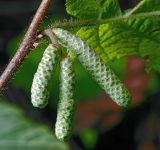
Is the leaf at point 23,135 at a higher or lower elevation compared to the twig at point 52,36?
lower

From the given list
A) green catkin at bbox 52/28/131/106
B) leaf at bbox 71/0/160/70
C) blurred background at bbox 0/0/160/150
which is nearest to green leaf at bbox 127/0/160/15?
leaf at bbox 71/0/160/70

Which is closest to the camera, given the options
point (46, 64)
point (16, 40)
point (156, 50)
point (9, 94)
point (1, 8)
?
point (46, 64)

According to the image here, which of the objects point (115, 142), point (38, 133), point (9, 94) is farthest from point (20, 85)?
point (38, 133)

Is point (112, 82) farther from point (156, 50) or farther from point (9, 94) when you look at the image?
point (9, 94)

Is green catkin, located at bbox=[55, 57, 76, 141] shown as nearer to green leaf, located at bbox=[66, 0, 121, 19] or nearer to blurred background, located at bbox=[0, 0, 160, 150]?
green leaf, located at bbox=[66, 0, 121, 19]

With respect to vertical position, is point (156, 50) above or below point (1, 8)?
above

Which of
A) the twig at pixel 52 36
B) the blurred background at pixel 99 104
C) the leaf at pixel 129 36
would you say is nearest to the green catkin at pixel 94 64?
the twig at pixel 52 36

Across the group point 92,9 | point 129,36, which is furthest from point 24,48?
point 129,36

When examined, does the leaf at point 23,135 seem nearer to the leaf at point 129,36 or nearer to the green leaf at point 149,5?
the leaf at point 129,36
